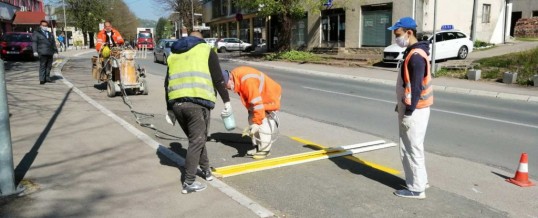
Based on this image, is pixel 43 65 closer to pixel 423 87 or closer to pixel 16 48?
pixel 423 87

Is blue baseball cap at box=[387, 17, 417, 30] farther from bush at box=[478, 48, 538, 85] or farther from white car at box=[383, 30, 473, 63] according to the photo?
white car at box=[383, 30, 473, 63]

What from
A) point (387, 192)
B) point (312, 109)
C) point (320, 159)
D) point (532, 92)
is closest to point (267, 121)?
point (320, 159)

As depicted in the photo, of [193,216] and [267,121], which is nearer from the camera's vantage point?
[193,216]

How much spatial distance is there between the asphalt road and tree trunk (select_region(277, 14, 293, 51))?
15.6m

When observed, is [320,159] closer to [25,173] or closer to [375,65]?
[25,173]

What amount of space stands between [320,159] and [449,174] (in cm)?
165

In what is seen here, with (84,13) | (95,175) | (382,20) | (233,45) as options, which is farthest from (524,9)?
(84,13)

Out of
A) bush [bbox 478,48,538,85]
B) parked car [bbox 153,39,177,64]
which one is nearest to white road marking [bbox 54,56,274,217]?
bush [bbox 478,48,538,85]

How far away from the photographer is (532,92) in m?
14.3

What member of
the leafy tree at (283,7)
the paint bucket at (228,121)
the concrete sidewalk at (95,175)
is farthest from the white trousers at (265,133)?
the leafy tree at (283,7)

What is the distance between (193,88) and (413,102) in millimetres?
2229

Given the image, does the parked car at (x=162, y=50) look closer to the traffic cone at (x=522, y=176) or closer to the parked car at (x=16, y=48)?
the parked car at (x=16, y=48)

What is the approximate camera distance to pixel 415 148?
15.1ft

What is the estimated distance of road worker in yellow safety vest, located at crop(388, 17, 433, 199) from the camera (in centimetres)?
439
